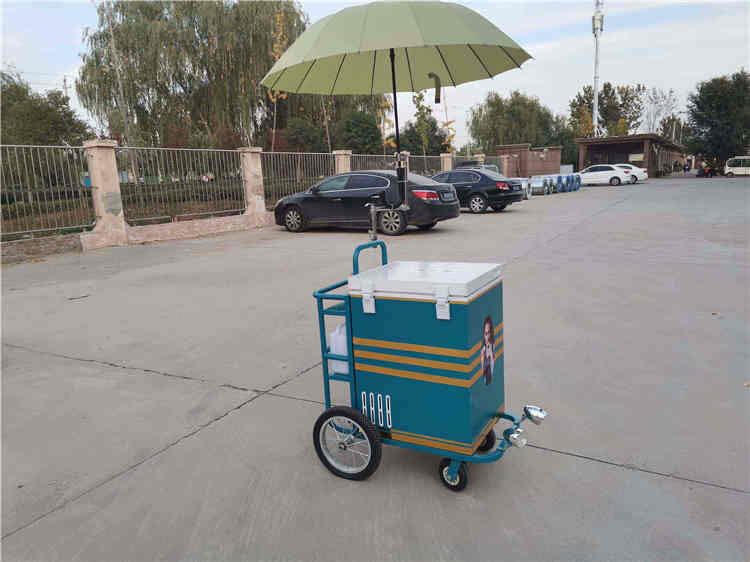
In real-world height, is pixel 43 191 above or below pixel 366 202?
above

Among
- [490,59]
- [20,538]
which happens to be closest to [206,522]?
[20,538]

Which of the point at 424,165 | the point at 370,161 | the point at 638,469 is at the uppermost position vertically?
the point at 370,161

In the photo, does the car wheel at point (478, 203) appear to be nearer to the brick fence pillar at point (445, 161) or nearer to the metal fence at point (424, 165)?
the metal fence at point (424, 165)

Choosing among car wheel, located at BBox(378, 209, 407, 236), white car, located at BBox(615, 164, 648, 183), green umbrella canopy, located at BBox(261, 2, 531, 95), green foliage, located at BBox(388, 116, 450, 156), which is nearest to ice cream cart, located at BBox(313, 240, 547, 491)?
green umbrella canopy, located at BBox(261, 2, 531, 95)

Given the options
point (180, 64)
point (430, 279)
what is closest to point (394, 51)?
point (430, 279)

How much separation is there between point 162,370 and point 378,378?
2.30 metres

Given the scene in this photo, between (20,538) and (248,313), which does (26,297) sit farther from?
(20,538)

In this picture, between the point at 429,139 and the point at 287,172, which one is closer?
the point at 287,172

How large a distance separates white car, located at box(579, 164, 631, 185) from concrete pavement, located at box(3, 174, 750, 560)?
28.9 m

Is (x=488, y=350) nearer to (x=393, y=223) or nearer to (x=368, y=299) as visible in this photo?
(x=368, y=299)

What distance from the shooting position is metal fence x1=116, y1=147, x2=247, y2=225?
12539 millimetres

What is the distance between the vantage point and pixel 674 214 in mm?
14352

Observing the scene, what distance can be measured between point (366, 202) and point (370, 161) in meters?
7.77

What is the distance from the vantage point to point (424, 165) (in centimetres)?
2395
